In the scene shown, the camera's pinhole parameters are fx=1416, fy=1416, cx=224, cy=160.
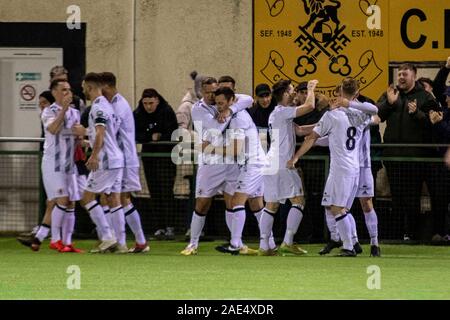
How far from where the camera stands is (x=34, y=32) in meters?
21.6

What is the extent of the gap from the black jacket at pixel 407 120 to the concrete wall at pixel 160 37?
2.99 metres

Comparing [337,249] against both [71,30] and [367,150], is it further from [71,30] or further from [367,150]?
[71,30]

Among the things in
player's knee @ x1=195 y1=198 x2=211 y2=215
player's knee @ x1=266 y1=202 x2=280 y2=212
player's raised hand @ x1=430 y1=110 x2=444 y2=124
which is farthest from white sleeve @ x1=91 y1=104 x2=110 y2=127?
player's raised hand @ x1=430 y1=110 x2=444 y2=124

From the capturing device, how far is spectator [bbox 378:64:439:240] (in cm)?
1884

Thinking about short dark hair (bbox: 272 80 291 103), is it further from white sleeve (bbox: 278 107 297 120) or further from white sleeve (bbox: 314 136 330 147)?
white sleeve (bbox: 314 136 330 147)

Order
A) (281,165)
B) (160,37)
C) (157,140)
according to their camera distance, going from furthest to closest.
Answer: (160,37) → (157,140) → (281,165)

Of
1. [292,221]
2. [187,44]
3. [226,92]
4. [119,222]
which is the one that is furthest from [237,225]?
[187,44]

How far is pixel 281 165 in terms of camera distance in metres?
17.4

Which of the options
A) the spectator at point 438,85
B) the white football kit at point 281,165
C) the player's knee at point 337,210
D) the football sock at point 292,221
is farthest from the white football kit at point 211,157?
the spectator at point 438,85

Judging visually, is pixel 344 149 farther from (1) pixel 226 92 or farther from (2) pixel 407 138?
(2) pixel 407 138

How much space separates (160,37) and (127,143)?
14.0ft

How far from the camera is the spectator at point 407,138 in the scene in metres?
18.8
